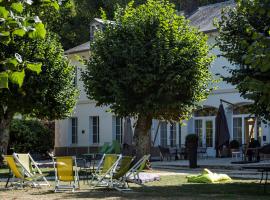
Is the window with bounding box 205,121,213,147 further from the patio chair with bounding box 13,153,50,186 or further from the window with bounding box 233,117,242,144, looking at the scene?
the patio chair with bounding box 13,153,50,186

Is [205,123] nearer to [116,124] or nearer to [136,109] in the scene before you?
[116,124]

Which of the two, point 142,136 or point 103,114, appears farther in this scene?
point 103,114

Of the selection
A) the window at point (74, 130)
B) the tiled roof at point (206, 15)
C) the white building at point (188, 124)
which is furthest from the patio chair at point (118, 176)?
the window at point (74, 130)

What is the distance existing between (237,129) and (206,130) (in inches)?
85.0

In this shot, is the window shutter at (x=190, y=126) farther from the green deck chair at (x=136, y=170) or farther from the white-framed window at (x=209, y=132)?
the green deck chair at (x=136, y=170)

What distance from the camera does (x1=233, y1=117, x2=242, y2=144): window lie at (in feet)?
98.6

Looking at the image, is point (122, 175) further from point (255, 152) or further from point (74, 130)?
point (74, 130)

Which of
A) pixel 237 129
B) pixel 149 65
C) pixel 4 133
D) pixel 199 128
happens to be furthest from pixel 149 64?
pixel 199 128

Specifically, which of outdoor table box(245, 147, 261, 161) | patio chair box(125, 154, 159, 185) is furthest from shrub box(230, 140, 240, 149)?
patio chair box(125, 154, 159, 185)

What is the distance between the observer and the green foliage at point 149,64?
727 inches

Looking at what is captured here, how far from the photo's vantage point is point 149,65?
18594mm

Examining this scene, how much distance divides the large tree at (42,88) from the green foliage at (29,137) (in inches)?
328

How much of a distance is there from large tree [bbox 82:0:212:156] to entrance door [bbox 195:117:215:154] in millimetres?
11882

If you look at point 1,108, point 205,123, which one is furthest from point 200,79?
point 205,123
